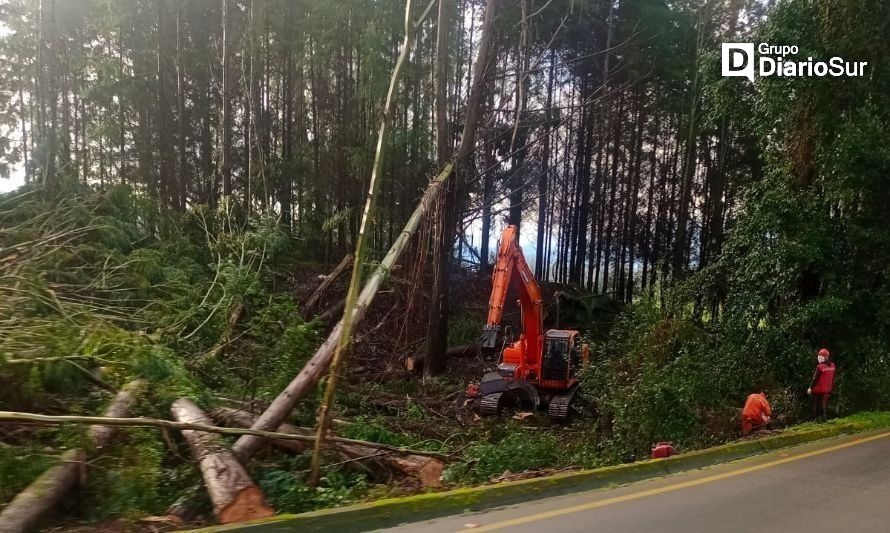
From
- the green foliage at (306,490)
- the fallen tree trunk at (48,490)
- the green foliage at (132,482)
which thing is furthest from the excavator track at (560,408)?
the fallen tree trunk at (48,490)

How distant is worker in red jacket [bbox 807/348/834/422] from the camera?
9.93m

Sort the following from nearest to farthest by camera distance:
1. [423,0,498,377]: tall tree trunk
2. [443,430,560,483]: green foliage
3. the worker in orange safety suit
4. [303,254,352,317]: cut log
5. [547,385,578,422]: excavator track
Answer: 1. [443,430,560,483]: green foliage
2. the worker in orange safety suit
3. [547,385,578,422]: excavator track
4. [423,0,498,377]: tall tree trunk
5. [303,254,352,317]: cut log

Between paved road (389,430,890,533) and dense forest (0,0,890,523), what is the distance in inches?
58.3

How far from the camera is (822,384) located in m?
9.95

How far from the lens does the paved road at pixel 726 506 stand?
4.23 meters

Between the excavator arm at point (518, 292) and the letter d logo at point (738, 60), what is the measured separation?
19.3ft

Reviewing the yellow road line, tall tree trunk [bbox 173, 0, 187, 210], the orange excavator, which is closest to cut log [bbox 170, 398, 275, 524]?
the yellow road line

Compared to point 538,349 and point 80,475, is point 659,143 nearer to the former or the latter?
point 538,349

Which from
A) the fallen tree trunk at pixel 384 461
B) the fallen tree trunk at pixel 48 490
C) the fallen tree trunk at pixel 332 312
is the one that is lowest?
the fallen tree trunk at pixel 384 461

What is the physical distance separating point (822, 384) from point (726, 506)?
6.68m

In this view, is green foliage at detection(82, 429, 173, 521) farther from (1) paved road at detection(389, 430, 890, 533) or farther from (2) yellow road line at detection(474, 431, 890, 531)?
(2) yellow road line at detection(474, 431, 890, 531)

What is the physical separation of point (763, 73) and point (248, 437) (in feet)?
38.5

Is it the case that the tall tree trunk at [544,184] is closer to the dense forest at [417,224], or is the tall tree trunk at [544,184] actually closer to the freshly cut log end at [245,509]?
the dense forest at [417,224]

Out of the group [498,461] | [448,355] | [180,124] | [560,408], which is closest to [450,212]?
[448,355]
